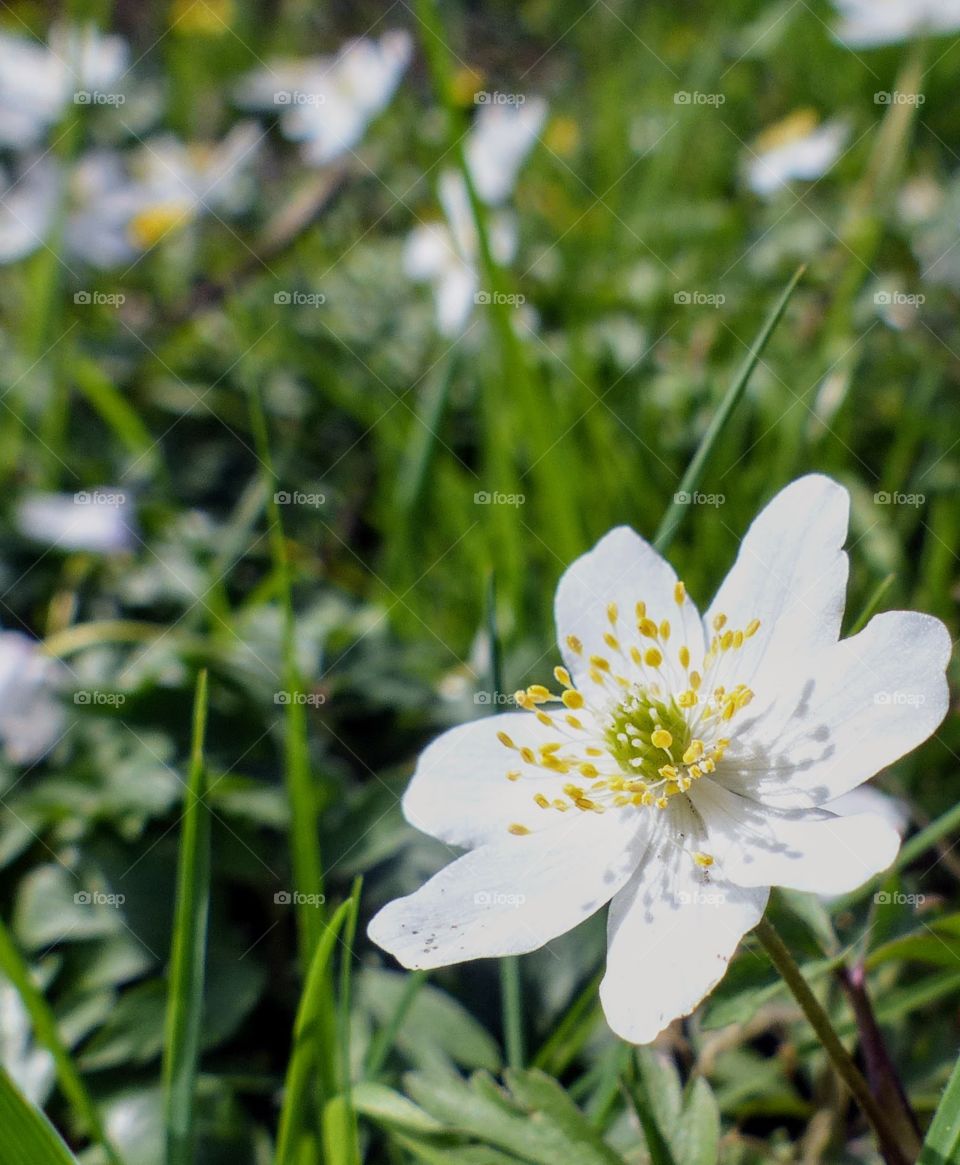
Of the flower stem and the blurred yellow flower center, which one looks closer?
the flower stem

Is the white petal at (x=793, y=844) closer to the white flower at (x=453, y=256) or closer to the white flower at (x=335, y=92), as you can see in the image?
the white flower at (x=453, y=256)

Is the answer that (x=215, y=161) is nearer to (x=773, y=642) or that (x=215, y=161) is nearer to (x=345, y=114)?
(x=345, y=114)

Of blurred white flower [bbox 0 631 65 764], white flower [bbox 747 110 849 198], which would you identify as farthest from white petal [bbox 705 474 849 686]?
white flower [bbox 747 110 849 198]

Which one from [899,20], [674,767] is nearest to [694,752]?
[674,767]

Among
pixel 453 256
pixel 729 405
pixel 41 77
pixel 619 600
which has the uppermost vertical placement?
pixel 41 77

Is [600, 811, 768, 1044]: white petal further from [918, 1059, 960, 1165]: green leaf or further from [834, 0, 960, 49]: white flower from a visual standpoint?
[834, 0, 960, 49]: white flower

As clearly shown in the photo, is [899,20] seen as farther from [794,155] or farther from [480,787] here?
[480,787]
